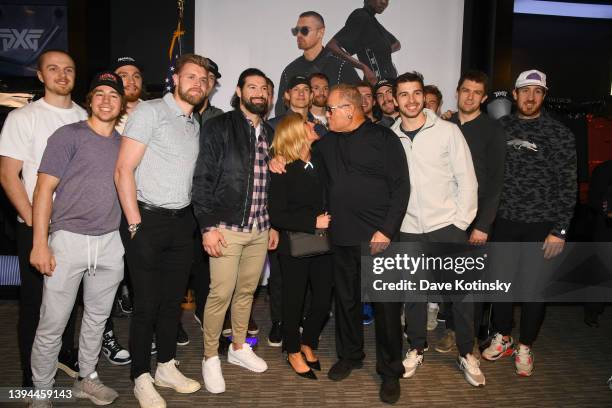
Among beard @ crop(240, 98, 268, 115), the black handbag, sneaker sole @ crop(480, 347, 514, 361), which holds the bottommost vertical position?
sneaker sole @ crop(480, 347, 514, 361)

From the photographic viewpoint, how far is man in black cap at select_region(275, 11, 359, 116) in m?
5.13

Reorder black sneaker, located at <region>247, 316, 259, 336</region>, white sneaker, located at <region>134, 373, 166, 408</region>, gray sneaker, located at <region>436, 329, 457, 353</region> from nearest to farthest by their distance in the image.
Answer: white sneaker, located at <region>134, 373, 166, 408</region> → gray sneaker, located at <region>436, 329, 457, 353</region> → black sneaker, located at <region>247, 316, 259, 336</region>

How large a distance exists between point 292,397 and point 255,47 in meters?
3.58

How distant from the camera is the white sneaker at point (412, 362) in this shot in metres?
3.26

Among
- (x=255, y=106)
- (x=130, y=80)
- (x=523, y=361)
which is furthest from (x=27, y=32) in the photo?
(x=523, y=361)

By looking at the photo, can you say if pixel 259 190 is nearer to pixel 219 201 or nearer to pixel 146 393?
pixel 219 201

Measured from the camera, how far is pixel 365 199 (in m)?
2.95

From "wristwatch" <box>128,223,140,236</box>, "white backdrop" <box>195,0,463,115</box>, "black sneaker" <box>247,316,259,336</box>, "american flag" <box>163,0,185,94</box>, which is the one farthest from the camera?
"white backdrop" <box>195,0,463,115</box>

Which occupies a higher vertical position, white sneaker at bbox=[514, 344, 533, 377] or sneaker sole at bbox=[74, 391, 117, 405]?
white sneaker at bbox=[514, 344, 533, 377]

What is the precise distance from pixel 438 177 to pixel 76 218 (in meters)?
2.12

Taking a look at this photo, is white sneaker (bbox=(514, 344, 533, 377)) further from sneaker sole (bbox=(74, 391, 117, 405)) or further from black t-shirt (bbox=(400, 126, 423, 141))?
sneaker sole (bbox=(74, 391, 117, 405))

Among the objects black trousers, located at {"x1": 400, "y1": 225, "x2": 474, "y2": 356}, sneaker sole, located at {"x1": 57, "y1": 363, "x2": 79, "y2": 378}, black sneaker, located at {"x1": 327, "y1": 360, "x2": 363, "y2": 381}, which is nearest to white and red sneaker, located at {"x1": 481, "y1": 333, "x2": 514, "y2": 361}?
black trousers, located at {"x1": 400, "y1": 225, "x2": 474, "y2": 356}

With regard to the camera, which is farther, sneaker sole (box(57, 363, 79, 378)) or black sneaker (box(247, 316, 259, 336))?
black sneaker (box(247, 316, 259, 336))

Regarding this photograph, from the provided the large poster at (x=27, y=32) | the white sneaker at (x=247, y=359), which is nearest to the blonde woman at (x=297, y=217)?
the white sneaker at (x=247, y=359)
